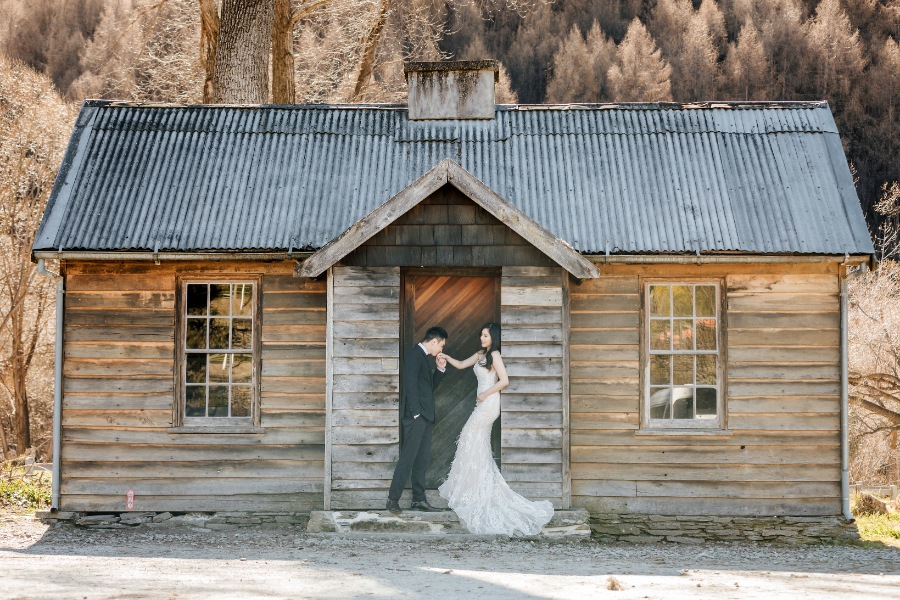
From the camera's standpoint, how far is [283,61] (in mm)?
20516

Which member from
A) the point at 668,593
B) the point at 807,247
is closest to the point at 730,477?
the point at 807,247

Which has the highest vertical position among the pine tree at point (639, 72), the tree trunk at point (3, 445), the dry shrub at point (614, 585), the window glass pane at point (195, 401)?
the pine tree at point (639, 72)

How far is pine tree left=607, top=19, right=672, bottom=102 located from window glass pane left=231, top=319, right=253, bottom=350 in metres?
35.8

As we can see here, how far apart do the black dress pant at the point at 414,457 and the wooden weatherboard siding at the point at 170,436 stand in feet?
3.63

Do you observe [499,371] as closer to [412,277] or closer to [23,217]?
[412,277]

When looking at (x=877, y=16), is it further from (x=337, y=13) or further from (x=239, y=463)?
(x=239, y=463)

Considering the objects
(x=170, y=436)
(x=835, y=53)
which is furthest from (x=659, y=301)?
(x=835, y=53)

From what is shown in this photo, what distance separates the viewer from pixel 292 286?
1197 cm

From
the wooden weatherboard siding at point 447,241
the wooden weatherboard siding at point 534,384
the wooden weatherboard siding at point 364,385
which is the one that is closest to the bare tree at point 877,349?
the wooden weatherboard siding at point 534,384

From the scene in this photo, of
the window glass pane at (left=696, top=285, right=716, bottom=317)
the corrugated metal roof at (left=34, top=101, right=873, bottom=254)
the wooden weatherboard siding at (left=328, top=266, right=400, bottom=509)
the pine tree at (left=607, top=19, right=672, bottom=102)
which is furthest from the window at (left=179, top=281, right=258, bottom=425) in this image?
the pine tree at (left=607, top=19, right=672, bottom=102)

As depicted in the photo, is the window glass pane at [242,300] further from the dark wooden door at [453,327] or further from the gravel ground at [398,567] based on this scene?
the gravel ground at [398,567]

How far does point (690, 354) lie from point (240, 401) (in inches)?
216

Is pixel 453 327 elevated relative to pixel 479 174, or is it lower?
lower

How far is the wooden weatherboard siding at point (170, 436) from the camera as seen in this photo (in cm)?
1186
